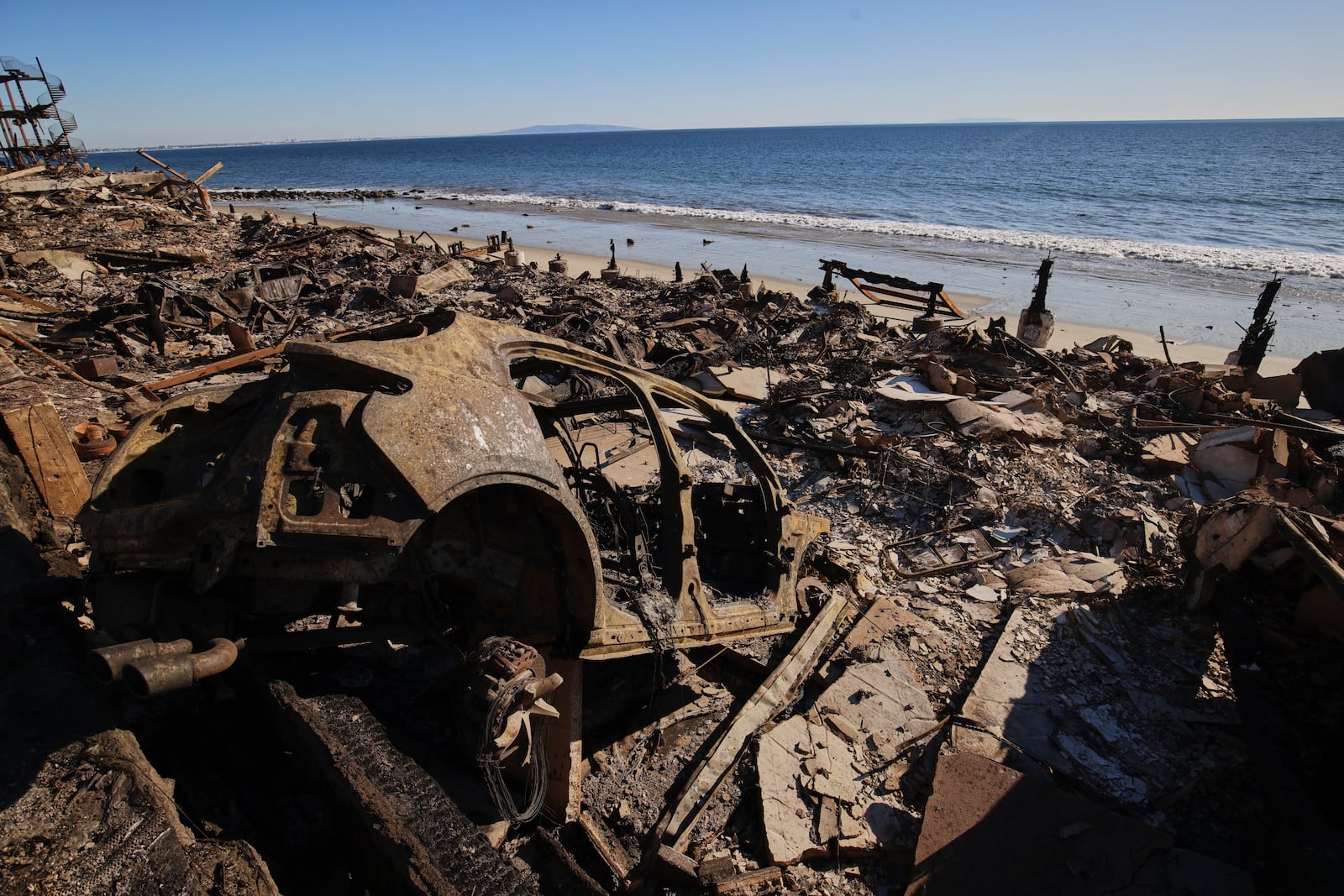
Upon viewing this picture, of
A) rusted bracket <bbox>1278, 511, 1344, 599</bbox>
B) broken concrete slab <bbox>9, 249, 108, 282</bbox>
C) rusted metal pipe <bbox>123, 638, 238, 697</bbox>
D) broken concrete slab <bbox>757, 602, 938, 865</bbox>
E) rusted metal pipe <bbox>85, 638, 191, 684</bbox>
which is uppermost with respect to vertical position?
broken concrete slab <bbox>9, 249, 108, 282</bbox>

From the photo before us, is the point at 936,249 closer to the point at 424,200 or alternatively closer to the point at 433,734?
the point at 433,734

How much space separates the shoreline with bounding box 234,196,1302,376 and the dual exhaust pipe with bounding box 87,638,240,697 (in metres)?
14.1

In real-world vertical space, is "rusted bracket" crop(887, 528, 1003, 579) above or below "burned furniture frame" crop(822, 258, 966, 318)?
below

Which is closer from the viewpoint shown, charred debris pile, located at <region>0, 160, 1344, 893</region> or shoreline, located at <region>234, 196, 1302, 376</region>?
charred debris pile, located at <region>0, 160, 1344, 893</region>

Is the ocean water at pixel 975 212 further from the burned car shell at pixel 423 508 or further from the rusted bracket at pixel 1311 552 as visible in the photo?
the burned car shell at pixel 423 508

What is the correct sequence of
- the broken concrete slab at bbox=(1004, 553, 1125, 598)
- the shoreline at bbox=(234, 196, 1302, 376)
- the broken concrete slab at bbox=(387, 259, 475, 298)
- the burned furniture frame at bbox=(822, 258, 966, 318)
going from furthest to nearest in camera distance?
1. the broken concrete slab at bbox=(387, 259, 475, 298)
2. the burned furniture frame at bbox=(822, 258, 966, 318)
3. the shoreline at bbox=(234, 196, 1302, 376)
4. the broken concrete slab at bbox=(1004, 553, 1125, 598)

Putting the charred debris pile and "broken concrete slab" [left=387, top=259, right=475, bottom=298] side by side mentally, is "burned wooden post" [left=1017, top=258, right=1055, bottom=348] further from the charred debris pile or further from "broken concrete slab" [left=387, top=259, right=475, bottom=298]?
"broken concrete slab" [left=387, top=259, right=475, bottom=298]

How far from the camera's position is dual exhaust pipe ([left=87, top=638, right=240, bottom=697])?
7.64 feet

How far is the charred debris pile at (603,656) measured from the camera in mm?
2654

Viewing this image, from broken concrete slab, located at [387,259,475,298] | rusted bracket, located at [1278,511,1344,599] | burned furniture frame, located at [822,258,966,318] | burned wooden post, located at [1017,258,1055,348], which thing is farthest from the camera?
broken concrete slab, located at [387,259,475,298]

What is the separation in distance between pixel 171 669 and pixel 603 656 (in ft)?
5.98

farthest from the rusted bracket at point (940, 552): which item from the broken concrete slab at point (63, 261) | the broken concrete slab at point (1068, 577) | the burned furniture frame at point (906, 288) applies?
the broken concrete slab at point (63, 261)

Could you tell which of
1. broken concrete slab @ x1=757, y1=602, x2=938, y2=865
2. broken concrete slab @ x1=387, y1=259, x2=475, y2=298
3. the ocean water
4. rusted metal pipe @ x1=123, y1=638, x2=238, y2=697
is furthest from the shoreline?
rusted metal pipe @ x1=123, y1=638, x2=238, y2=697

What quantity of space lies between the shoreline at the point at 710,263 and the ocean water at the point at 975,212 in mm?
297
